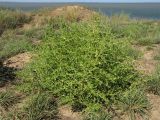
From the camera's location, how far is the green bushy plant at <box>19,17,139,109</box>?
7066mm

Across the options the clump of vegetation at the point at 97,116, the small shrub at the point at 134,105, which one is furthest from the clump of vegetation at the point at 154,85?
the clump of vegetation at the point at 97,116

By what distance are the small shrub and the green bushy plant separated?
6.8 inches

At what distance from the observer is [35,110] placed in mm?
7000

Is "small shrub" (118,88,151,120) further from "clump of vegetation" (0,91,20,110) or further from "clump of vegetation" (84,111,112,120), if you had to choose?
"clump of vegetation" (0,91,20,110)

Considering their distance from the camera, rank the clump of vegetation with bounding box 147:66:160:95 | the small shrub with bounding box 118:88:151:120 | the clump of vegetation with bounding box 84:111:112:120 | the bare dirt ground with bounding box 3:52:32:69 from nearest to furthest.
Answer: the clump of vegetation with bounding box 84:111:112:120, the small shrub with bounding box 118:88:151:120, the clump of vegetation with bounding box 147:66:160:95, the bare dirt ground with bounding box 3:52:32:69

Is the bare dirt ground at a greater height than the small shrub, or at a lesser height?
lesser

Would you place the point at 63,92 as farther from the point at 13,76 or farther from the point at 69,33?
the point at 13,76

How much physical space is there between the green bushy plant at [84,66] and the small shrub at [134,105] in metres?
0.17

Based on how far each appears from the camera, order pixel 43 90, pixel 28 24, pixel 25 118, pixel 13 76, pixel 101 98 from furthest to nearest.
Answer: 1. pixel 28 24
2. pixel 13 76
3. pixel 43 90
4. pixel 101 98
5. pixel 25 118

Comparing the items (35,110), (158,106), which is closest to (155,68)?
(158,106)

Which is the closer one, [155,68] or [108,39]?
[108,39]

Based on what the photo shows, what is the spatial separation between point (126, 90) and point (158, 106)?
665mm

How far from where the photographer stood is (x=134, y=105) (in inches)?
289

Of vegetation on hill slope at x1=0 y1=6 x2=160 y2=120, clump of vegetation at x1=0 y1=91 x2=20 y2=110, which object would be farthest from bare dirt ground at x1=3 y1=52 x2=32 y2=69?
clump of vegetation at x1=0 y1=91 x2=20 y2=110
